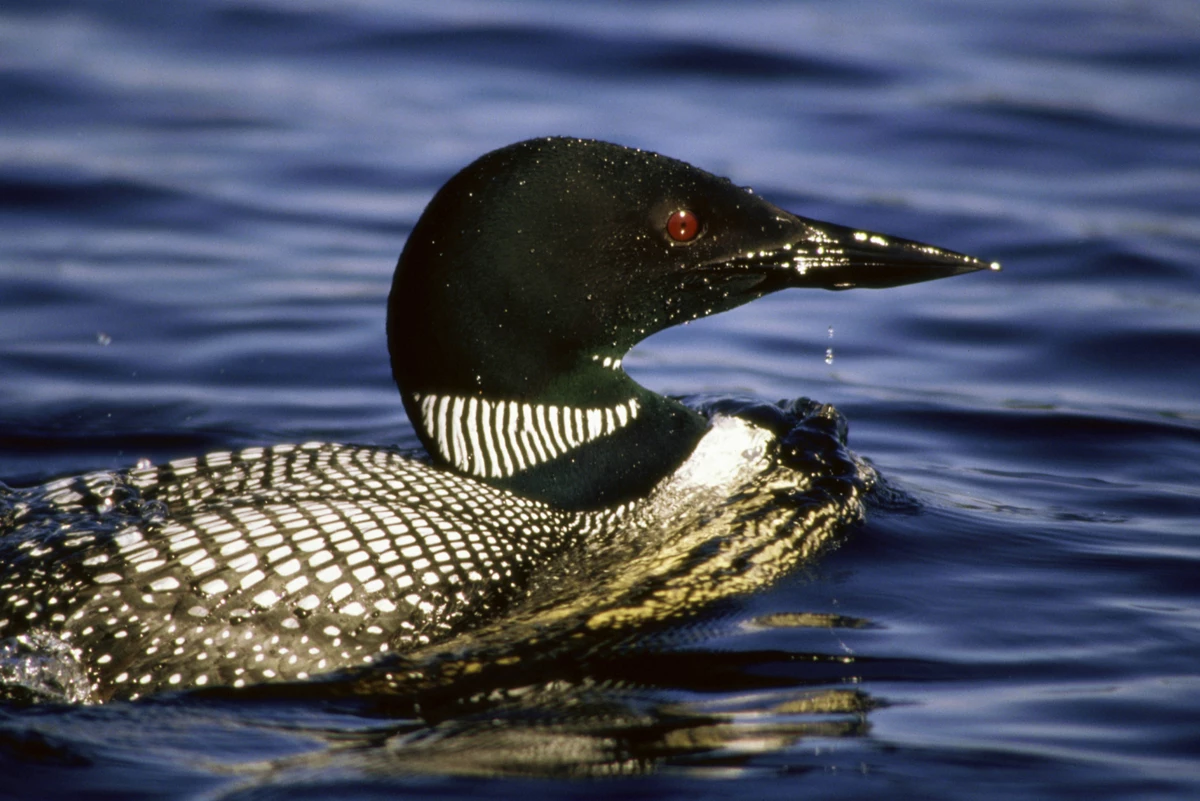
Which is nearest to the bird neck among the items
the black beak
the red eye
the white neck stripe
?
the white neck stripe

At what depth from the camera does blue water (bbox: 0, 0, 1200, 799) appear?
10.9 feet

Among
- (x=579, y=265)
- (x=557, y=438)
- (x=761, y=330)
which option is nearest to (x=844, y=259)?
(x=579, y=265)

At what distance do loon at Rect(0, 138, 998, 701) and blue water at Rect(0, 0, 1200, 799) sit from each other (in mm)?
175

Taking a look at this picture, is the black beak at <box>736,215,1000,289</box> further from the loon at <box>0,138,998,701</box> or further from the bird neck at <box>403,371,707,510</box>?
the bird neck at <box>403,371,707,510</box>

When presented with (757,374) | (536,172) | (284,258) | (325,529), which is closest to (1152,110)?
(757,374)

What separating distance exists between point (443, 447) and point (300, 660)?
817mm

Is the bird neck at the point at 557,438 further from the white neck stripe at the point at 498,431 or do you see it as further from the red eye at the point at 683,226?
the red eye at the point at 683,226

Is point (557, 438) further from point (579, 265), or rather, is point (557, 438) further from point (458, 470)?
point (579, 265)

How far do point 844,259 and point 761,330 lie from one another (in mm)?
2369

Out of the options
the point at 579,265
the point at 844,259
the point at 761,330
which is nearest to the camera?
the point at 579,265

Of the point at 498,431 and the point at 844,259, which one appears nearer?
the point at 498,431

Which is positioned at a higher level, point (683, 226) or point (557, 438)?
point (683, 226)

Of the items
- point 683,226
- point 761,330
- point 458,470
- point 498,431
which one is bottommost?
point 458,470

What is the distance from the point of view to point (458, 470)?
4215 millimetres
